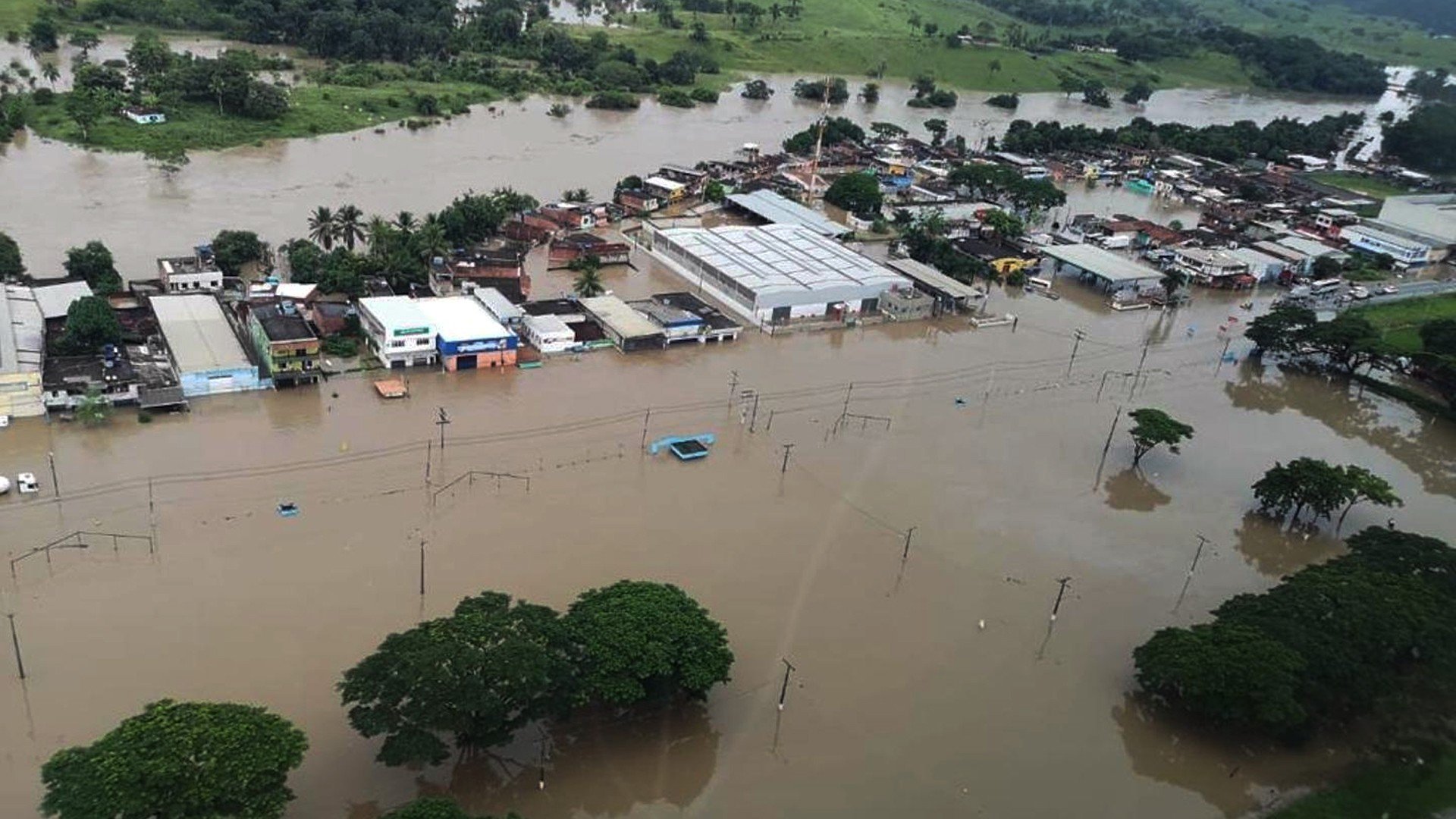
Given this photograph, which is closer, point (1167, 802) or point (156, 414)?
point (1167, 802)

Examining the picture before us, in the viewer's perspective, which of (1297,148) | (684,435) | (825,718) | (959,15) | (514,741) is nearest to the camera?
(514,741)

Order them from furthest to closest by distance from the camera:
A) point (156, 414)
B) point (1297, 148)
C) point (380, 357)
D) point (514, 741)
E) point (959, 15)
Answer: point (959, 15)
point (1297, 148)
point (380, 357)
point (156, 414)
point (514, 741)

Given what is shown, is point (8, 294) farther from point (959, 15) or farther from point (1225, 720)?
point (959, 15)

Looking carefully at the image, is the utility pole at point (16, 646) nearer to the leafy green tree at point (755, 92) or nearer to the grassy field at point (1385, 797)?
the grassy field at point (1385, 797)

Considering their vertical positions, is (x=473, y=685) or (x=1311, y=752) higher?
(x=473, y=685)

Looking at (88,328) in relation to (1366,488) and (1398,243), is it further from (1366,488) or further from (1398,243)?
(1398,243)

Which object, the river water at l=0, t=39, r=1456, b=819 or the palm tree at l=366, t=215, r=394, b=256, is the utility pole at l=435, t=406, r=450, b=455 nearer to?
the river water at l=0, t=39, r=1456, b=819

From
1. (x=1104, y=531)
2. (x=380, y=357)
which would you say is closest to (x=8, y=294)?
(x=380, y=357)
